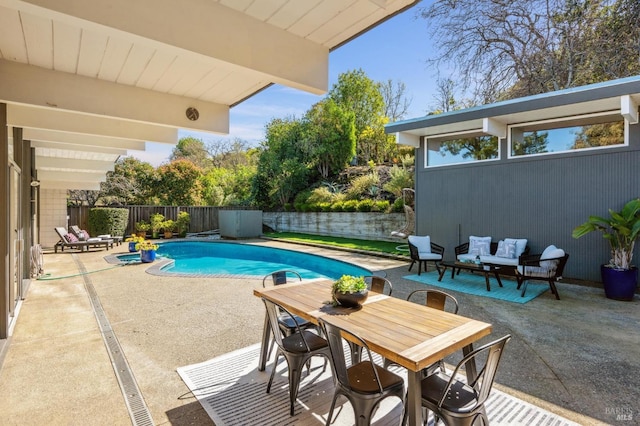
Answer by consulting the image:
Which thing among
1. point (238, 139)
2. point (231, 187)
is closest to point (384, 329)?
point (231, 187)

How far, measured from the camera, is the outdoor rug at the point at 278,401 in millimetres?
2396

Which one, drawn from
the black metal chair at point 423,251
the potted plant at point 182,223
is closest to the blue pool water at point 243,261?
the black metal chair at point 423,251

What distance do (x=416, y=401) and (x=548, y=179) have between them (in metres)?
7.22

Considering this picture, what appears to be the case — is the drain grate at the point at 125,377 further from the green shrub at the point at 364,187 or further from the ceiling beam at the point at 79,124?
the green shrub at the point at 364,187

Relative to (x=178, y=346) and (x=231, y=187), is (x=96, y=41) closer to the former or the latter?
(x=178, y=346)

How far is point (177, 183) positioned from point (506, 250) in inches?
655

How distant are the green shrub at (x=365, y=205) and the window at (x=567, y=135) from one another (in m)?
6.59

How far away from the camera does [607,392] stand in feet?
9.07

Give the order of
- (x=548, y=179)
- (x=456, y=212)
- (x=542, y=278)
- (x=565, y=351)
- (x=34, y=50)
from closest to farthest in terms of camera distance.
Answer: (x=34, y=50)
(x=565, y=351)
(x=542, y=278)
(x=548, y=179)
(x=456, y=212)

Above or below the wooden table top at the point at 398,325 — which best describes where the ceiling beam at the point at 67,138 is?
above

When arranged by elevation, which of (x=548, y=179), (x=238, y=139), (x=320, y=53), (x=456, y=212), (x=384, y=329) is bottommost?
(x=384, y=329)

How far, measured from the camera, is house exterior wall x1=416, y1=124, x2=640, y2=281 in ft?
21.0

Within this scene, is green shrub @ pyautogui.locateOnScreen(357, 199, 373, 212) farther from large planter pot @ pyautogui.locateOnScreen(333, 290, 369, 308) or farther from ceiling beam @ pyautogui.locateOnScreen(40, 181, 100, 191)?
large planter pot @ pyautogui.locateOnScreen(333, 290, 369, 308)

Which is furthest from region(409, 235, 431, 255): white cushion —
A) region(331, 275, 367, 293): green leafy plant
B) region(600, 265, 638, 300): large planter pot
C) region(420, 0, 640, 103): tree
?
region(420, 0, 640, 103): tree
